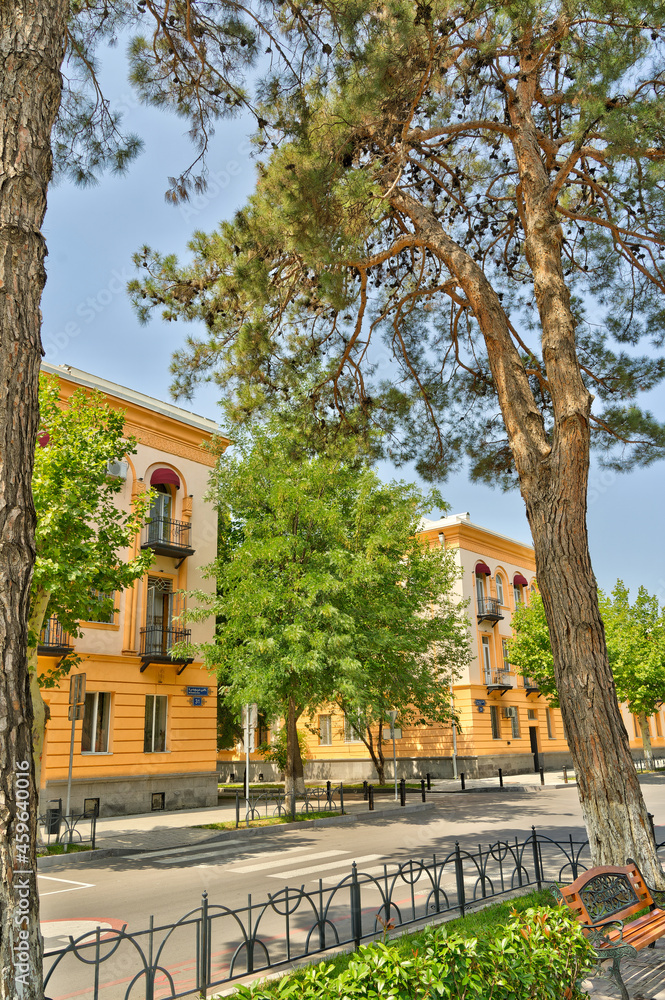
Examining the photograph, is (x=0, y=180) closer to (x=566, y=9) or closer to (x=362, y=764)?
(x=566, y=9)

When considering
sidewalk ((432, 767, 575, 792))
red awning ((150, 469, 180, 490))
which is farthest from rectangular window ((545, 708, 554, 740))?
red awning ((150, 469, 180, 490))

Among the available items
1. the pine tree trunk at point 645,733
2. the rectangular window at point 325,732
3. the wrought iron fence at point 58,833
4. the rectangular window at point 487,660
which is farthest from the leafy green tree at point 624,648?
the wrought iron fence at point 58,833

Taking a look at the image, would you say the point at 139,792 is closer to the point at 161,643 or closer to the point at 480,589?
the point at 161,643

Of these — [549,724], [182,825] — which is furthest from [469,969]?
[549,724]

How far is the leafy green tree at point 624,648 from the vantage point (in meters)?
32.6

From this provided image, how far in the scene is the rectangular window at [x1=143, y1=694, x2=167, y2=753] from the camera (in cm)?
2227

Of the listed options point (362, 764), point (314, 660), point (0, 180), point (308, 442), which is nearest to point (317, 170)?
point (308, 442)

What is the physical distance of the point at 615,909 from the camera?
6.06 meters

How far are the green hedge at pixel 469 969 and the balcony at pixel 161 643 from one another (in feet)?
59.6

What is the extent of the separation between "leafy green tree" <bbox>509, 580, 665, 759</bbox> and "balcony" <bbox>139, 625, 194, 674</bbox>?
14833 millimetres

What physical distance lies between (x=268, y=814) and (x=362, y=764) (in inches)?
726

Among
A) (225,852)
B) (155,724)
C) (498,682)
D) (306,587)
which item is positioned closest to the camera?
(225,852)

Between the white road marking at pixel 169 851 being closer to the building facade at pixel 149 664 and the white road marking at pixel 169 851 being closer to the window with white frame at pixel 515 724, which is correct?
the building facade at pixel 149 664

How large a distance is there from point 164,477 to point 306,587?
8156 millimetres
